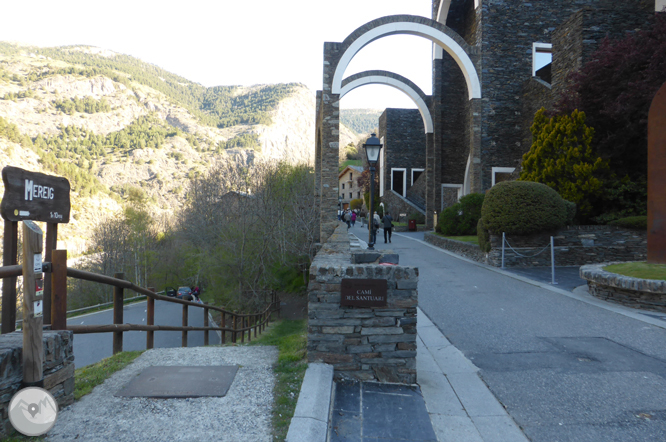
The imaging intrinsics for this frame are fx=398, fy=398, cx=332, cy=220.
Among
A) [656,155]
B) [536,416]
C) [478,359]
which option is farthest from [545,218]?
[536,416]

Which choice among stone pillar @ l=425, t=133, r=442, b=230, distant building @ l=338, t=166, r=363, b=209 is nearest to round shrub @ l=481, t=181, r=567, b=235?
stone pillar @ l=425, t=133, r=442, b=230

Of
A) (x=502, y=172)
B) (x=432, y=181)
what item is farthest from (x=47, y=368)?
(x=432, y=181)

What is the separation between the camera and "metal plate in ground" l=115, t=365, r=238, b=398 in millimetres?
3373

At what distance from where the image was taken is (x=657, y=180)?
790 centimetres

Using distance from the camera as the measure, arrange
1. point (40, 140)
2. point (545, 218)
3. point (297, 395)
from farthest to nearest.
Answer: point (40, 140)
point (545, 218)
point (297, 395)

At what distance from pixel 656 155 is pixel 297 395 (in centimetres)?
858

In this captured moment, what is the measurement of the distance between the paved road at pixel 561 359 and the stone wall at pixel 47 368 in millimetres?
3719

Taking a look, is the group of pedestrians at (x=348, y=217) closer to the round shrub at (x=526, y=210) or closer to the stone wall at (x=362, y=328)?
the round shrub at (x=526, y=210)

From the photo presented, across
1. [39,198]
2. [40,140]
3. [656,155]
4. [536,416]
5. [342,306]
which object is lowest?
[536,416]

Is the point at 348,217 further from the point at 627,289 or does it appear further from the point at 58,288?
the point at 58,288

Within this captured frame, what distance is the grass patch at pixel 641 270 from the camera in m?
7.24

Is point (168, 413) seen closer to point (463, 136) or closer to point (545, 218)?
point (545, 218)

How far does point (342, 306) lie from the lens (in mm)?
3994

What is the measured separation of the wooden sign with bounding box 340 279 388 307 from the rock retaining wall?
225 inches
